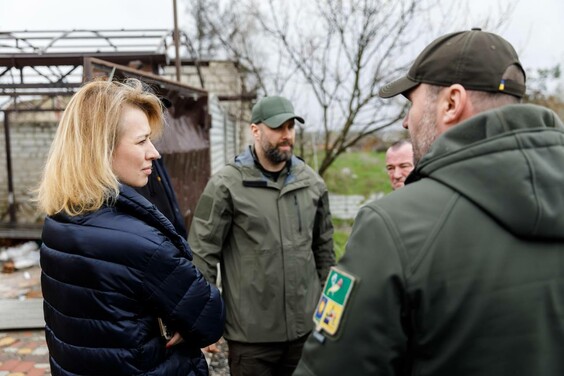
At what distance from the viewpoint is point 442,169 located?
3.25 ft

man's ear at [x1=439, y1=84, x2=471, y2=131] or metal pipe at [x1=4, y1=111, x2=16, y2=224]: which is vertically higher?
man's ear at [x1=439, y1=84, x2=471, y2=131]

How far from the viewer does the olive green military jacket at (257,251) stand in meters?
2.49

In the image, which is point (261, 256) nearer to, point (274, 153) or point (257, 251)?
point (257, 251)

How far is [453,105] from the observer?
3.60 feet

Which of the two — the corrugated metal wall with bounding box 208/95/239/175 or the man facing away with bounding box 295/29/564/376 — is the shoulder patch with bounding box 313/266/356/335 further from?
the corrugated metal wall with bounding box 208/95/239/175

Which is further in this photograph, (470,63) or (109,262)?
(109,262)

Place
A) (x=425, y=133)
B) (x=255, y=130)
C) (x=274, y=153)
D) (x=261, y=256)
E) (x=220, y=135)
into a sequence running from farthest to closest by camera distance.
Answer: (x=220, y=135)
(x=255, y=130)
(x=274, y=153)
(x=261, y=256)
(x=425, y=133)

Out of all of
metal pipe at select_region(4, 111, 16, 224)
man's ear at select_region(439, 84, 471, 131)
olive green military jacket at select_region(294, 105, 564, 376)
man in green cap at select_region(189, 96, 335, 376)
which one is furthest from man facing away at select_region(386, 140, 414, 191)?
metal pipe at select_region(4, 111, 16, 224)

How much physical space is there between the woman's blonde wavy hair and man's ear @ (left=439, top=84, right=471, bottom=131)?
1056mm

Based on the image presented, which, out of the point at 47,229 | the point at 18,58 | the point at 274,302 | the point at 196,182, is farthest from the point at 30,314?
the point at 47,229

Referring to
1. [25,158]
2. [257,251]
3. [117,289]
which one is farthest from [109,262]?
[25,158]

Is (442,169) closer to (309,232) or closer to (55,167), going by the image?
(55,167)

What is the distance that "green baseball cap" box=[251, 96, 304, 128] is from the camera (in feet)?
8.75

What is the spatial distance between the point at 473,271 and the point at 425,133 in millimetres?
410
